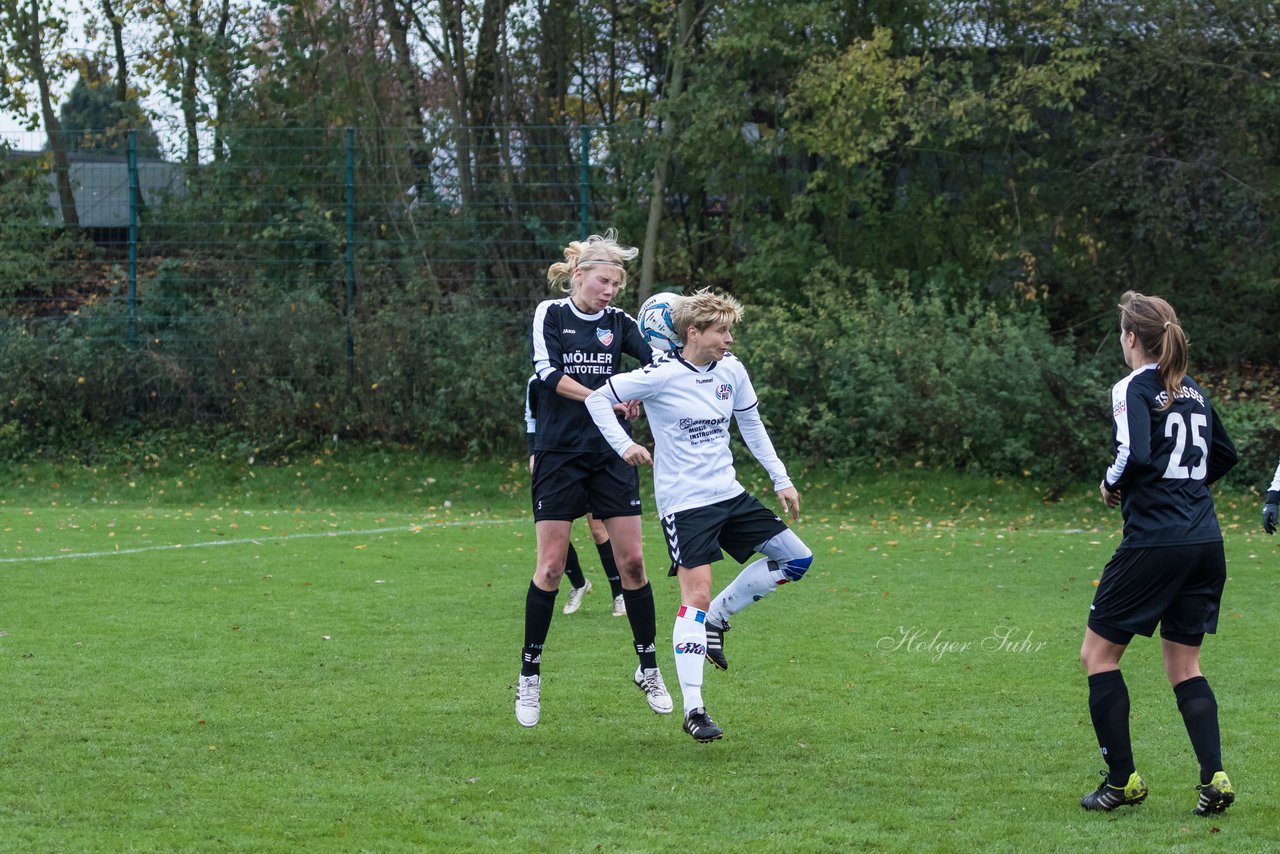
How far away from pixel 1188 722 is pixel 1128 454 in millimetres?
970

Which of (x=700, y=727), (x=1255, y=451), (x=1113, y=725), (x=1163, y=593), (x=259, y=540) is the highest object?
(x=1163, y=593)

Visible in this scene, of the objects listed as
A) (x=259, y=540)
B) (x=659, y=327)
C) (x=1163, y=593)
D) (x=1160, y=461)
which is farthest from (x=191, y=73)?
(x=1163, y=593)

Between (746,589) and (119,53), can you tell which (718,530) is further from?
(119,53)

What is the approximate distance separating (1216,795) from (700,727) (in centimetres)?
188

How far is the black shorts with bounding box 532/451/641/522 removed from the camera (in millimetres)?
6418

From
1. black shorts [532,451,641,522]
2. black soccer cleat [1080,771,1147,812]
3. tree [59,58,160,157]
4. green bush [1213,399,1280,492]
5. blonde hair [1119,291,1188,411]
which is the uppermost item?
tree [59,58,160,157]

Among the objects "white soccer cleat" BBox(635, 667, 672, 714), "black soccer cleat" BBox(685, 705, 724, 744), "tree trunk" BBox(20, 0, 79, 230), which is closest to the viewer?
"black soccer cleat" BBox(685, 705, 724, 744)

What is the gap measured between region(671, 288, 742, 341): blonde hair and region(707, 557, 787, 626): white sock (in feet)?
3.72

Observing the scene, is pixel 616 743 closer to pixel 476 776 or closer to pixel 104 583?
pixel 476 776

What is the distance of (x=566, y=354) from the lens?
6.52m

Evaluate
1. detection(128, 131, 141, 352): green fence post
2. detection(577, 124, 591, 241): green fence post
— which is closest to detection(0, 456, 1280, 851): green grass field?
detection(128, 131, 141, 352): green fence post

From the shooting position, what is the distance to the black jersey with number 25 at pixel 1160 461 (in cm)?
488

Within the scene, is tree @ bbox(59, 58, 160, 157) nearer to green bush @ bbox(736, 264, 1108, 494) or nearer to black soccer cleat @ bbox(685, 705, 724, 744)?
green bush @ bbox(736, 264, 1108, 494)

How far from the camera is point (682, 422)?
598cm
